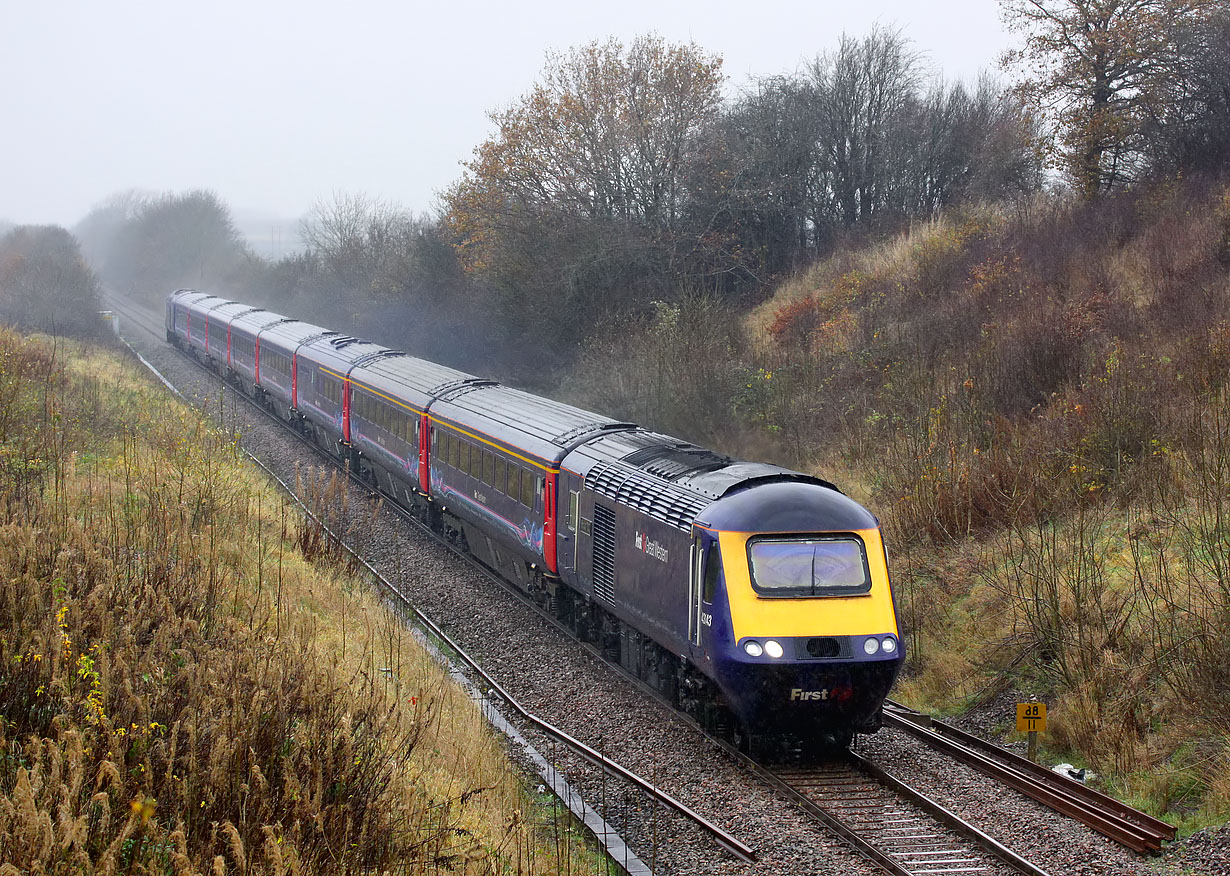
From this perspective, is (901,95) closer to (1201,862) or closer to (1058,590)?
(1058,590)

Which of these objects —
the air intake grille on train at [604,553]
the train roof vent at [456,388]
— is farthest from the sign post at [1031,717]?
the train roof vent at [456,388]

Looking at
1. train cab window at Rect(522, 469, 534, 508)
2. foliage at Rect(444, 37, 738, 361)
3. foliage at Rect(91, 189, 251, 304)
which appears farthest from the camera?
foliage at Rect(91, 189, 251, 304)

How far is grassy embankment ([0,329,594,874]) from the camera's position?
4.77 metres

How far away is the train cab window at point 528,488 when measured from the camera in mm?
15159

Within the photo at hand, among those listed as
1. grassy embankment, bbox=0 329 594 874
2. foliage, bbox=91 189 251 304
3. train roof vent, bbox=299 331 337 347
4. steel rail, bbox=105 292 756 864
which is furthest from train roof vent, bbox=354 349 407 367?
foliage, bbox=91 189 251 304

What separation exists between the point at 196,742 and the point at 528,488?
9.92 metres

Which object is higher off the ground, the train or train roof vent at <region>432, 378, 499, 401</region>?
train roof vent at <region>432, 378, 499, 401</region>

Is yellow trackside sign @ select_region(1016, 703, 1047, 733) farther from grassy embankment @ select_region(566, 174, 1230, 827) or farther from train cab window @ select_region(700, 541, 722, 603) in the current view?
train cab window @ select_region(700, 541, 722, 603)

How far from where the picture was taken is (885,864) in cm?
812

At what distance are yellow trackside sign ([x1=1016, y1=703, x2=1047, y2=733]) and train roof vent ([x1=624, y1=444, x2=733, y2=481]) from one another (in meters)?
3.97

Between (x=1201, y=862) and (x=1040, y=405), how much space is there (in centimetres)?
1133

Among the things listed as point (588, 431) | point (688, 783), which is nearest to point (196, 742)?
point (688, 783)

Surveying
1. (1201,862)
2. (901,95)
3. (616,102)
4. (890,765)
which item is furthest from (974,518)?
(901,95)

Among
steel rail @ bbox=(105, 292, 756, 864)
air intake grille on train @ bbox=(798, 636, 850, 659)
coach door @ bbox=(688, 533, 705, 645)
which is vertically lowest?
steel rail @ bbox=(105, 292, 756, 864)
